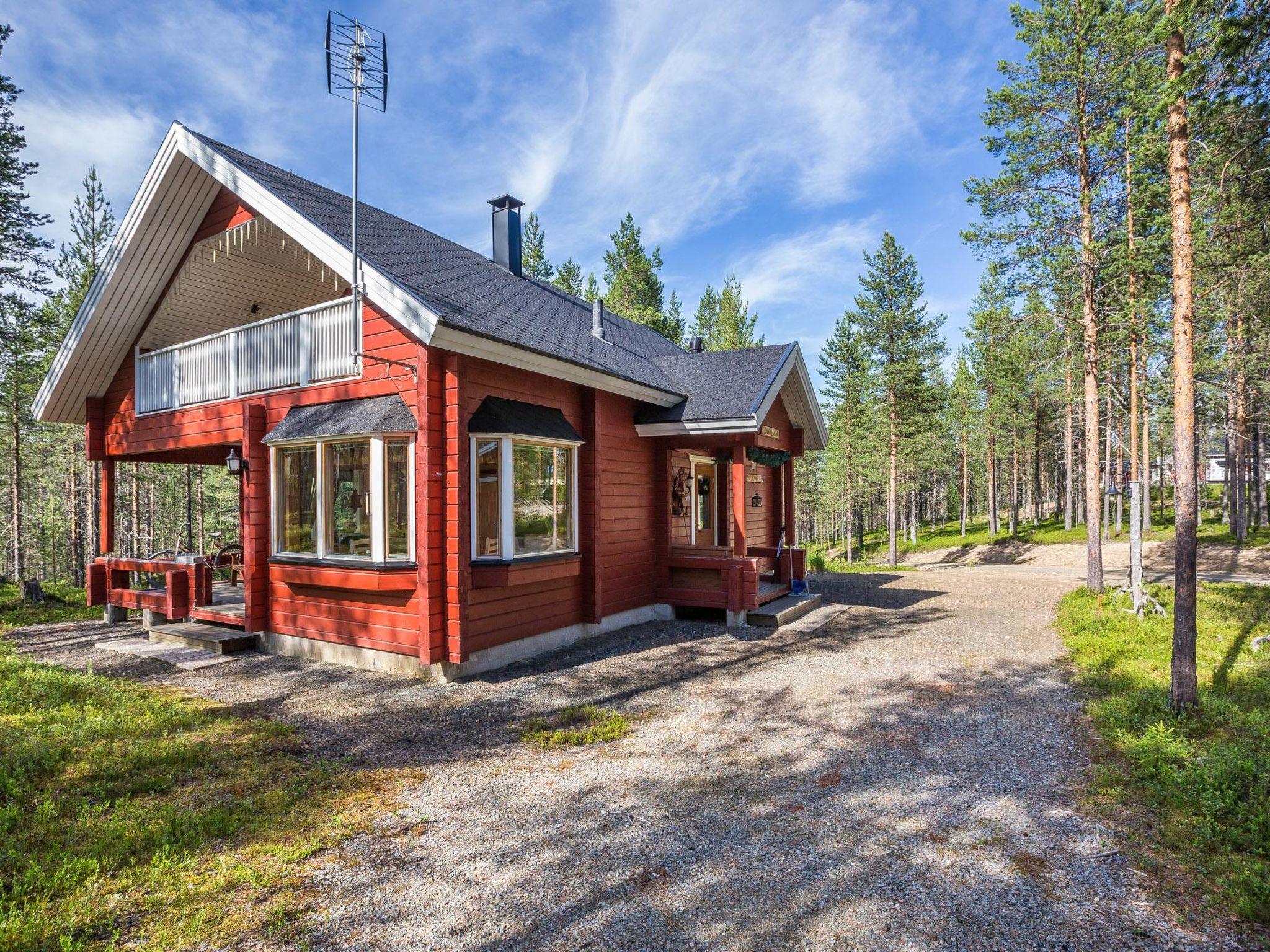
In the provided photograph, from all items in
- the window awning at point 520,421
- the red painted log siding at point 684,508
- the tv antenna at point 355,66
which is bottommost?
the red painted log siding at point 684,508

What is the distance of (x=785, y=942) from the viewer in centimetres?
268

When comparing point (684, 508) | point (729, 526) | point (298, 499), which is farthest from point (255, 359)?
point (729, 526)

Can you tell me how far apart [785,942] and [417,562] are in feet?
17.5

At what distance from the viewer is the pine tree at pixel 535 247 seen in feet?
94.7

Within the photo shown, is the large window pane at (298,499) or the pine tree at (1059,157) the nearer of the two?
the large window pane at (298,499)

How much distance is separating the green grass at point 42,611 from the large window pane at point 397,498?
28.7 ft

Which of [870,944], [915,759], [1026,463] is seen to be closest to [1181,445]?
[915,759]

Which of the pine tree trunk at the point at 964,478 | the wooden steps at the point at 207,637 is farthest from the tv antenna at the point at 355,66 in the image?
the pine tree trunk at the point at 964,478

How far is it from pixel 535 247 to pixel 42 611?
2307cm

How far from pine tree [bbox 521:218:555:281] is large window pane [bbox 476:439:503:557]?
23570mm

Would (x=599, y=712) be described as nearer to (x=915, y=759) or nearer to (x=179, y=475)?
(x=915, y=759)

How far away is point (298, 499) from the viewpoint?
814 centimetres

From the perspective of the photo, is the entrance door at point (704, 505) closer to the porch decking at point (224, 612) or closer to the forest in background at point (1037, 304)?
the forest in background at point (1037, 304)

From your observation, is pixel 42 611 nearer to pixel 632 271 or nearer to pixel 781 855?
pixel 781 855
